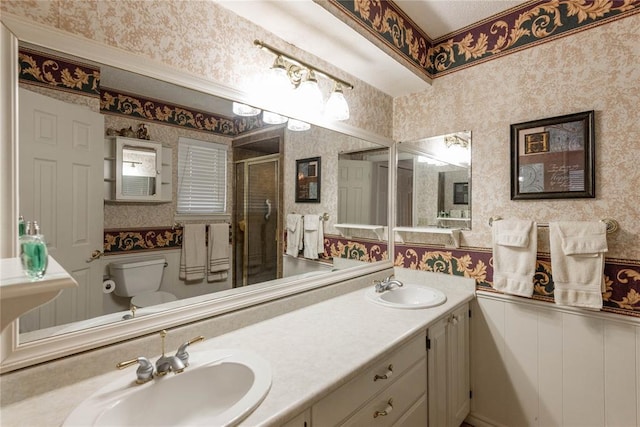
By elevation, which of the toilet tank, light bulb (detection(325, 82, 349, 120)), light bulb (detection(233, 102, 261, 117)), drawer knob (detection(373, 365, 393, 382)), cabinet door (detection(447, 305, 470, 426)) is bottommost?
cabinet door (detection(447, 305, 470, 426))

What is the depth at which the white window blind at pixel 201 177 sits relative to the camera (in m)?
1.18

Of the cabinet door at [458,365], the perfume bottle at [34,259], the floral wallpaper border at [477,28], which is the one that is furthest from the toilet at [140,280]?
the cabinet door at [458,365]

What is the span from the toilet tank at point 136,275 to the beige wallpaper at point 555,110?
1733mm

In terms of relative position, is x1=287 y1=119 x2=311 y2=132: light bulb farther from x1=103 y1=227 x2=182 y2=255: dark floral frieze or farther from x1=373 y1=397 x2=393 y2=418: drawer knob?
x1=373 y1=397 x2=393 y2=418: drawer knob

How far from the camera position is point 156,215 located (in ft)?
3.69

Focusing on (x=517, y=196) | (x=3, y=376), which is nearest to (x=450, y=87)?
(x=517, y=196)

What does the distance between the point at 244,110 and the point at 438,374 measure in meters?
1.58

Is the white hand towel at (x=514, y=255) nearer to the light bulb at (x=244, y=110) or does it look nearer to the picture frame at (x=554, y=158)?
the picture frame at (x=554, y=158)

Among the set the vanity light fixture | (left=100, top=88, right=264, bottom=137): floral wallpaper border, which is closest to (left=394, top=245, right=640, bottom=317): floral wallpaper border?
the vanity light fixture

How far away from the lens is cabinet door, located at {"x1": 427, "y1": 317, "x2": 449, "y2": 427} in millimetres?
1437

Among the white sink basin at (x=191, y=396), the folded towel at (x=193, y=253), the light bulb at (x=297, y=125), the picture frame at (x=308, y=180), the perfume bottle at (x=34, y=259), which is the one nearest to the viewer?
the perfume bottle at (x=34, y=259)

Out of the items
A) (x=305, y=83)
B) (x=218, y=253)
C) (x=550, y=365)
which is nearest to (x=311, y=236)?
(x=218, y=253)

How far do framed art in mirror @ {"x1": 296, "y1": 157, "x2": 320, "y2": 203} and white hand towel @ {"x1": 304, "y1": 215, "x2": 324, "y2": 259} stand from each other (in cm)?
11

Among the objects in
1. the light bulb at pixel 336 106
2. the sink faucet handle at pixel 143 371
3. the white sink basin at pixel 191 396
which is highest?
the light bulb at pixel 336 106
